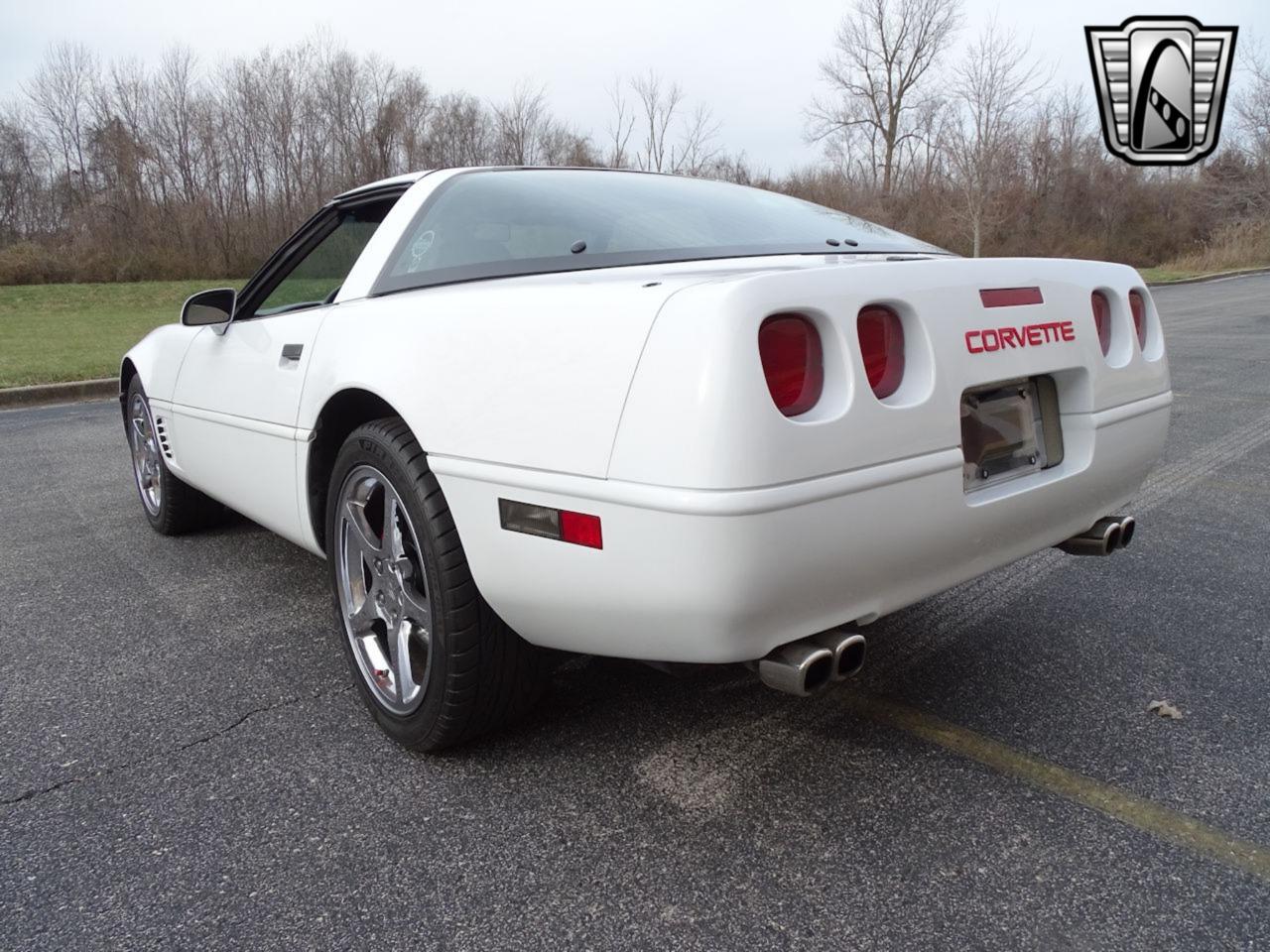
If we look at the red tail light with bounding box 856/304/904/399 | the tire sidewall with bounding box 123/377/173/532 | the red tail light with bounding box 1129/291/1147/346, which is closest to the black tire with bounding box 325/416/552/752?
the red tail light with bounding box 856/304/904/399

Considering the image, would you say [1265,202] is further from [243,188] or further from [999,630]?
[999,630]

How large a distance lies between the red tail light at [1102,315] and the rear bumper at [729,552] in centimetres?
50

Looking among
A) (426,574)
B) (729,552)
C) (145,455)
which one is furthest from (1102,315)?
(145,455)

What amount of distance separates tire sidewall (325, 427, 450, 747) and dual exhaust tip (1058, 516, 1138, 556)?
1566mm

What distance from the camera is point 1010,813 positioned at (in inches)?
74.7

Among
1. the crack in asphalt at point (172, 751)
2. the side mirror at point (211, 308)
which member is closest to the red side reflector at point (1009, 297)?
the crack in asphalt at point (172, 751)

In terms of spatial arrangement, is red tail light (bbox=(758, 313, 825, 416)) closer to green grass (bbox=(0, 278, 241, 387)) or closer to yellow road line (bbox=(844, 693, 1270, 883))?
yellow road line (bbox=(844, 693, 1270, 883))

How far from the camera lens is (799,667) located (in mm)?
1674

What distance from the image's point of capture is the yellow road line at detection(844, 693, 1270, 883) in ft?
5.80

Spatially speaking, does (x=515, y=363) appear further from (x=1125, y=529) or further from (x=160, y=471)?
(x=160, y=471)

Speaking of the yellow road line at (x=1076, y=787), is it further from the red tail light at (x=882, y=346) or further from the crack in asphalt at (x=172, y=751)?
the crack in asphalt at (x=172, y=751)

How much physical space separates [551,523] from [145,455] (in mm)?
3224

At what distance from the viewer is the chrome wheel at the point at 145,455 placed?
13.3 ft

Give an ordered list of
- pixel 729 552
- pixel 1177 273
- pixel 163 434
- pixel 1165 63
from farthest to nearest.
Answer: pixel 1177 273, pixel 1165 63, pixel 163 434, pixel 729 552
